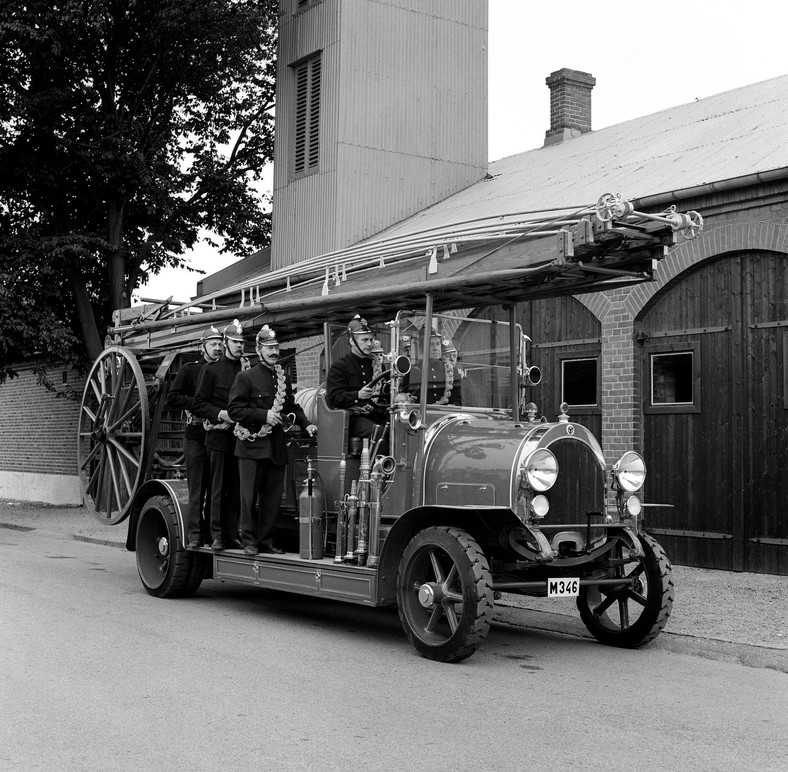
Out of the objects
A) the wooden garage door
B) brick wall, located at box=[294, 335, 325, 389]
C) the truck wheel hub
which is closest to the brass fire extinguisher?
brick wall, located at box=[294, 335, 325, 389]

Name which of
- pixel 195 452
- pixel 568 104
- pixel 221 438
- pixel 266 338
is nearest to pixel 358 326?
pixel 266 338

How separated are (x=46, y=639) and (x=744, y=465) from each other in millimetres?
7551

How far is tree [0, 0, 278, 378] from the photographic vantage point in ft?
65.9

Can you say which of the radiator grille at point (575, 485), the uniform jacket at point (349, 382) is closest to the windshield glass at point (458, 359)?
the uniform jacket at point (349, 382)

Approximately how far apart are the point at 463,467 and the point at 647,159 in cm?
881

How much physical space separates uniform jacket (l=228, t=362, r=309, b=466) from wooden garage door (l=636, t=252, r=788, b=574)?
509 centimetres

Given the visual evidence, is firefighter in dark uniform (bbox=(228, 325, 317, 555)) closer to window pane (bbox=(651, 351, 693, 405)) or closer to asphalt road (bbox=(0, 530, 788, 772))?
asphalt road (bbox=(0, 530, 788, 772))

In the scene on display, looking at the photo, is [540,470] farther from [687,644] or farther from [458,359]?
[687,644]

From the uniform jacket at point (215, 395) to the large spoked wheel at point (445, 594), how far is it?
9.03 feet

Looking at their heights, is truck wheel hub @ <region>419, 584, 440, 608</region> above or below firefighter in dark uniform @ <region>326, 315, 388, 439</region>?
below

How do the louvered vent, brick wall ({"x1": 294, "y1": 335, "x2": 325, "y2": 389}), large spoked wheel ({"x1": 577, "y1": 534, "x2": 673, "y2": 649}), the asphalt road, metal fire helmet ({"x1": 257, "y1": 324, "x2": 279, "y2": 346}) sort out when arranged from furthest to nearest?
the louvered vent, brick wall ({"x1": 294, "y1": 335, "x2": 325, "y2": 389}), metal fire helmet ({"x1": 257, "y1": 324, "x2": 279, "y2": 346}), large spoked wheel ({"x1": 577, "y1": 534, "x2": 673, "y2": 649}), the asphalt road

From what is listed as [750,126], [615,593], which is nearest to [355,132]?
[750,126]

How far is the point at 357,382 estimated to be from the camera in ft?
29.1

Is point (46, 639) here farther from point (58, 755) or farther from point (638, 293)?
point (638, 293)
